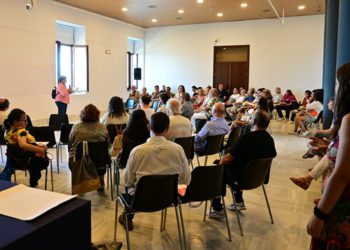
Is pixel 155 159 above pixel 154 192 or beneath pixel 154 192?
above

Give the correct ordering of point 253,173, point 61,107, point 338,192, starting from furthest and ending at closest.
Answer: point 61,107, point 253,173, point 338,192

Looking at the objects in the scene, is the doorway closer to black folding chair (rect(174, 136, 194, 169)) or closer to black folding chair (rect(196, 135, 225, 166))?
black folding chair (rect(196, 135, 225, 166))

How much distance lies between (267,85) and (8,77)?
9.70 m

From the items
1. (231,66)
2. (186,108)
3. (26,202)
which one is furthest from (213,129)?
(231,66)

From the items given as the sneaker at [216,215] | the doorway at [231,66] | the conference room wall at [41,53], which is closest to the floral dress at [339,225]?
the sneaker at [216,215]

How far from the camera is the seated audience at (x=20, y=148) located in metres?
3.69

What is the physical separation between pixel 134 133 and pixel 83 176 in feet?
2.52

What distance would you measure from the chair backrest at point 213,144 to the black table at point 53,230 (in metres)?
3.54

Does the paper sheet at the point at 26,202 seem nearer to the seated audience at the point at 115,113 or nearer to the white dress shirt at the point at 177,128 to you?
the white dress shirt at the point at 177,128

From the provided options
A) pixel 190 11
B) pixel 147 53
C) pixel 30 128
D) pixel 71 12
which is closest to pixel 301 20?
pixel 190 11

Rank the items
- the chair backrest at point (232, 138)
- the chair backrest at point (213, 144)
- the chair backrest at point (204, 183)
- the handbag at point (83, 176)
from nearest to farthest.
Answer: the chair backrest at point (204, 183) < the handbag at point (83, 176) < the chair backrest at point (213, 144) < the chair backrest at point (232, 138)

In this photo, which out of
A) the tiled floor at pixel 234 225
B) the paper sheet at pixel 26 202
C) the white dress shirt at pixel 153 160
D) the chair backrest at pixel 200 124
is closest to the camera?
the paper sheet at pixel 26 202

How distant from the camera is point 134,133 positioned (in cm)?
378

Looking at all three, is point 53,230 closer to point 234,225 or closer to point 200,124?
point 234,225
